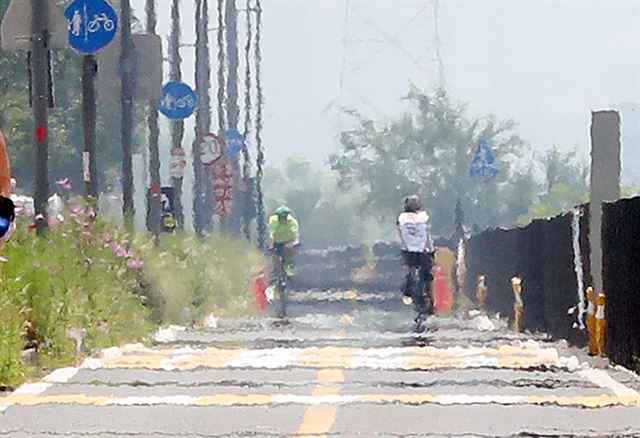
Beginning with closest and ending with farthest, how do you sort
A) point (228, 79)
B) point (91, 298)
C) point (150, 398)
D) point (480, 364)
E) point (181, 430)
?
point (181, 430) → point (150, 398) → point (480, 364) → point (91, 298) → point (228, 79)

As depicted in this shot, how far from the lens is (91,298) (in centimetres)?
1930

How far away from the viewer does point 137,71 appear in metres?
30.5

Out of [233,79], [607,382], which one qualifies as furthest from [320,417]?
[233,79]

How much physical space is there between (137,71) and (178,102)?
4.58 meters

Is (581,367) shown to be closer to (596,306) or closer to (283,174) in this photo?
(596,306)

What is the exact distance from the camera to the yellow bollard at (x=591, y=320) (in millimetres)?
17984

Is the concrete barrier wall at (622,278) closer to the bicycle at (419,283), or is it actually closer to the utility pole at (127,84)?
the bicycle at (419,283)

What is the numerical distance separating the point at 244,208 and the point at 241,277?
29.1 metres

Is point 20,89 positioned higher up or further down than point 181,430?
higher up

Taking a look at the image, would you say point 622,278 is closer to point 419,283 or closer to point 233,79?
point 419,283

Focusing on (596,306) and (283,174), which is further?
(283,174)

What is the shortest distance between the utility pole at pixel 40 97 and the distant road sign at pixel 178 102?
1182cm

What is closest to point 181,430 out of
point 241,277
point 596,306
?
point 596,306

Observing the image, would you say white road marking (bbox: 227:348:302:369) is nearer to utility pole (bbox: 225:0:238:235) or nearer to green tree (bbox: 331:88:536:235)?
utility pole (bbox: 225:0:238:235)
